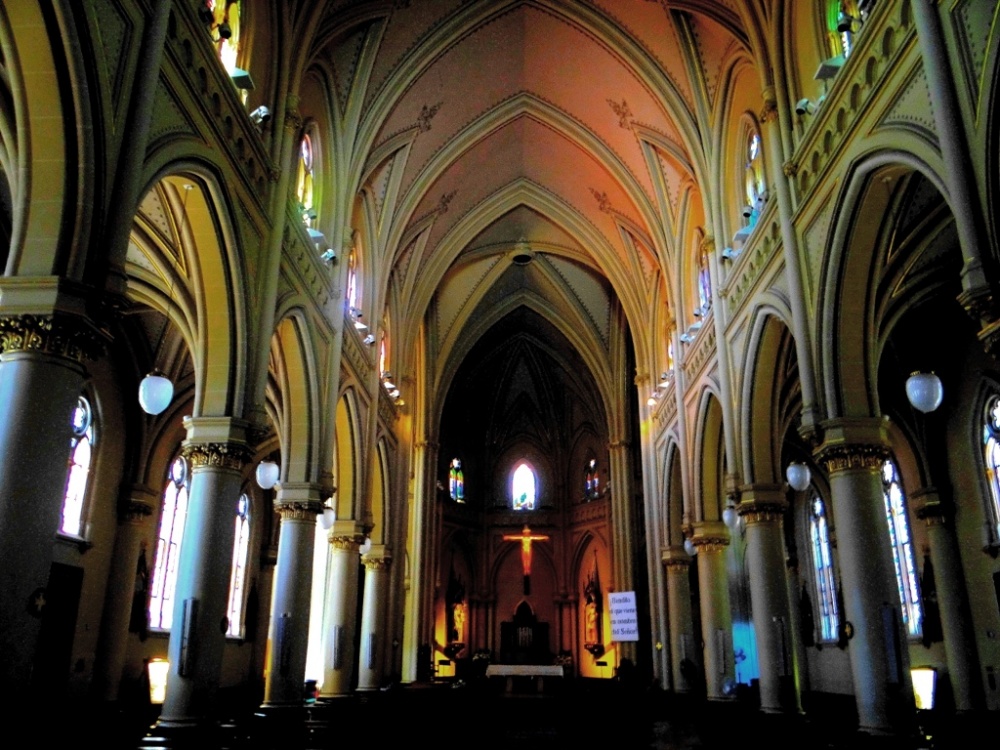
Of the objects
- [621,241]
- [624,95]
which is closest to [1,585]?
[624,95]

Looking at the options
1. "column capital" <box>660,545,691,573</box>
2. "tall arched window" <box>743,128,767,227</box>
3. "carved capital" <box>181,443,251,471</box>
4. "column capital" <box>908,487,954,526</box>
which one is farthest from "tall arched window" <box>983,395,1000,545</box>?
"carved capital" <box>181,443,251,471</box>

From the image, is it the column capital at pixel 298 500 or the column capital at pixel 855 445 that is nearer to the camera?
the column capital at pixel 855 445

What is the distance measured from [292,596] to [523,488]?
92.8 feet

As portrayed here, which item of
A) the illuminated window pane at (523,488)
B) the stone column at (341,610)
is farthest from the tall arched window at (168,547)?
the illuminated window pane at (523,488)

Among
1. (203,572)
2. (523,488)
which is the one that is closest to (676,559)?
(203,572)

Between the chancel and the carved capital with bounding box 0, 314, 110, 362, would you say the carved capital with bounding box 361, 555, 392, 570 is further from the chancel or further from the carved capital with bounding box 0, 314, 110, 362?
the carved capital with bounding box 0, 314, 110, 362

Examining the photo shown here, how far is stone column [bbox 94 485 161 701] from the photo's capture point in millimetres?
18328

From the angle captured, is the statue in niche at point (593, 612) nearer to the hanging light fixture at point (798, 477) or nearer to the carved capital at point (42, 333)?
the hanging light fixture at point (798, 477)

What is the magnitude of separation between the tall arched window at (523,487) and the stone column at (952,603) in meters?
24.3

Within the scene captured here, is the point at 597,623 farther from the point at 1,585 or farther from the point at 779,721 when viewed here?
the point at 1,585

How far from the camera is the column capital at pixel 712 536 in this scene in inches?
816

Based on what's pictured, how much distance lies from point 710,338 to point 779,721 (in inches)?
340

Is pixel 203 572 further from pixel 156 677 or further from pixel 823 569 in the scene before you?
pixel 823 569

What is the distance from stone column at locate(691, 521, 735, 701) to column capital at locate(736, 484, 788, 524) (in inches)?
201
